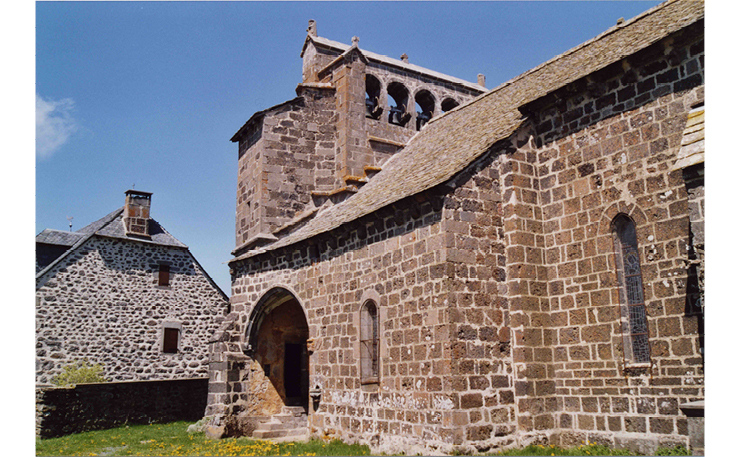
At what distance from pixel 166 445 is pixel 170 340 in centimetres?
975

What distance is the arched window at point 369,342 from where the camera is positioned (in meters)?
11.8

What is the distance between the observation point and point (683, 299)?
28.3 feet

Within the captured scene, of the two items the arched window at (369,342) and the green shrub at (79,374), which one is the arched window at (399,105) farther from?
the green shrub at (79,374)

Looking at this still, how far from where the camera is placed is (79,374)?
20312 mm

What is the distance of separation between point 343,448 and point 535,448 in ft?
11.7

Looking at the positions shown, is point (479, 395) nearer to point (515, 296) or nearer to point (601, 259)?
point (515, 296)

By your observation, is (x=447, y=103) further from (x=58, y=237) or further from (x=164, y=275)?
(x=58, y=237)

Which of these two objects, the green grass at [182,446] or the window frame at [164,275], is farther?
the window frame at [164,275]

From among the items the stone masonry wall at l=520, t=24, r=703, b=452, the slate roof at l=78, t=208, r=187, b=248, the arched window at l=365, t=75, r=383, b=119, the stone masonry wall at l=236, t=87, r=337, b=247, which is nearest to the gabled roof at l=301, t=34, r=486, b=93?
the arched window at l=365, t=75, r=383, b=119

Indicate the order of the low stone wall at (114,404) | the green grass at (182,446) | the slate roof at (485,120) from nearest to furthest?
1. the green grass at (182,446)
2. the slate roof at (485,120)
3. the low stone wall at (114,404)

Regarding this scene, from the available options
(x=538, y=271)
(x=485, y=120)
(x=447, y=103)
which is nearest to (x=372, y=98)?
(x=447, y=103)

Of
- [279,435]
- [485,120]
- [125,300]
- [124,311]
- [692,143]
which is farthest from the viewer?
[125,300]

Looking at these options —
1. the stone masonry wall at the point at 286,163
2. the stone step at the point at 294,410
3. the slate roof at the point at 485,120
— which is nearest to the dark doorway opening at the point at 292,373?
the stone step at the point at 294,410

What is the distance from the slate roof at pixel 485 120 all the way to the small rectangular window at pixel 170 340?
8.49 m
